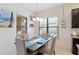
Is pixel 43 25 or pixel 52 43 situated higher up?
pixel 43 25

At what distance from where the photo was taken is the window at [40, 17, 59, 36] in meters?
1.99

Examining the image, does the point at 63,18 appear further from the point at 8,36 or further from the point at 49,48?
the point at 8,36

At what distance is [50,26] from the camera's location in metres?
2.02

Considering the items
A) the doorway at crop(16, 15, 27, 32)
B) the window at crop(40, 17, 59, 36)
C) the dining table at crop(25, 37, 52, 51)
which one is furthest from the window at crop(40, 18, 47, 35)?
the doorway at crop(16, 15, 27, 32)

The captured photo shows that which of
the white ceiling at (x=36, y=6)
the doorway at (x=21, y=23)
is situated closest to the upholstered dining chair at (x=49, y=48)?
the doorway at (x=21, y=23)

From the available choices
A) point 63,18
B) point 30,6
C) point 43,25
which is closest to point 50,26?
point 43,25

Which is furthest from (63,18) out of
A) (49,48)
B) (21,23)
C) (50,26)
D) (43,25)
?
(21,23)

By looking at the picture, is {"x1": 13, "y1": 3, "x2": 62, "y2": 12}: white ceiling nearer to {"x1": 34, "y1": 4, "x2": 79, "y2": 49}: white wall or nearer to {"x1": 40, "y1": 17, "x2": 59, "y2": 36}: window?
{"x1": 34, "y1": 4, "x2": 79, "y2": 49}: white wall

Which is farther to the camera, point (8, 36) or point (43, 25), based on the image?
point (43, 25)

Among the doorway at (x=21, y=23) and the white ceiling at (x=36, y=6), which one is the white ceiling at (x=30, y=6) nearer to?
the white ceiling at (x=36, y=6)

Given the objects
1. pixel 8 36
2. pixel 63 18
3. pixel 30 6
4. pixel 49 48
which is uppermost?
pixel 30 6

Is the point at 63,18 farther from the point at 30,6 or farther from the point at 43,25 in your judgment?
the point at 30,6

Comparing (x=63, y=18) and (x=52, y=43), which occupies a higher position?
(x=63, y=18)

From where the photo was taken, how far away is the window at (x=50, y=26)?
78.2 inches
